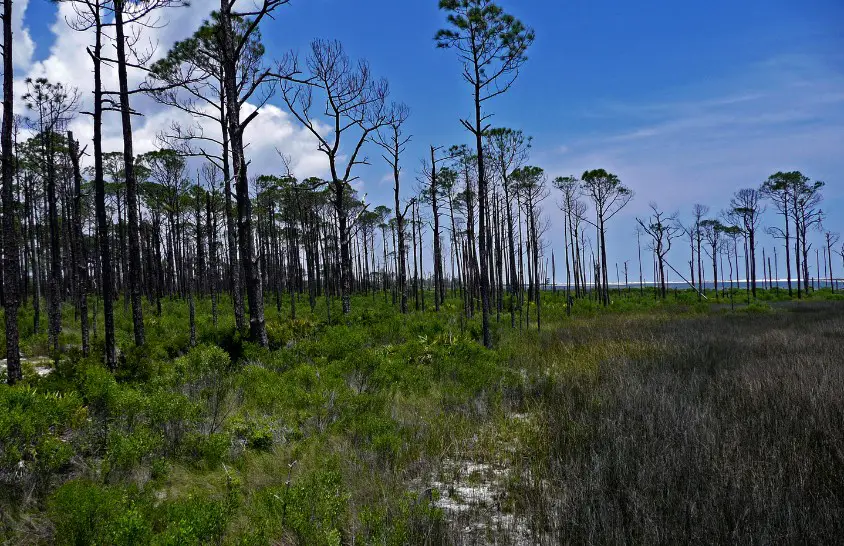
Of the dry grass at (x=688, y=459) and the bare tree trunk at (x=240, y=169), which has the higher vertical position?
the bare tree trunk at (x=240, y=169)

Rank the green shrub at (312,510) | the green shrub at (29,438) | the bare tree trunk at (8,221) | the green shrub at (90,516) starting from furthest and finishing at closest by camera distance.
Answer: the bare tree trunk at (8,221) < the green shrub at (29,438) < the green shrub at (312,510) < the green shrub at (90,516)

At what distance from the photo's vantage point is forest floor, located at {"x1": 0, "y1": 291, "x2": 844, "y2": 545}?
2.77 metres

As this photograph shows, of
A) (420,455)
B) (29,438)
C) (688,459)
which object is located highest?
(29,438)

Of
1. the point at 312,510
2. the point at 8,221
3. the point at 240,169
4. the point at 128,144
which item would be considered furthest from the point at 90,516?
the point at 128,144

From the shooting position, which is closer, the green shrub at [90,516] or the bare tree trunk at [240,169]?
the green shrub at [90,516]

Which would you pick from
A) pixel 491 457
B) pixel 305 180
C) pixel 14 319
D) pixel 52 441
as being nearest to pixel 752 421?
pixel 491 457

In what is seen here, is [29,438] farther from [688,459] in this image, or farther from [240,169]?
[240,169]

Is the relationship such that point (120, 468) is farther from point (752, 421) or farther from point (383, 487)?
point (752, 421)

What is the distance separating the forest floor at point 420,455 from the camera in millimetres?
2771

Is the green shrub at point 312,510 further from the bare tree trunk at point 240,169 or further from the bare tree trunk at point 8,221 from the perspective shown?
the bare tree trunk at point 240,169

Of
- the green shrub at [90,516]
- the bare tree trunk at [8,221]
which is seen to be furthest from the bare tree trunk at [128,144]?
the green shrub at [90,516]

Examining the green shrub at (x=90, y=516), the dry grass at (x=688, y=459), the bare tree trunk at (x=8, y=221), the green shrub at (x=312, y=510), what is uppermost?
the bare tree trunk at (x=8, y=221)

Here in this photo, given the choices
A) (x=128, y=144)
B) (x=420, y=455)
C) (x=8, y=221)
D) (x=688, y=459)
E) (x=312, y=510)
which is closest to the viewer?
(x=312, y=510)

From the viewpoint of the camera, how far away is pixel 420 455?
14.2ft
